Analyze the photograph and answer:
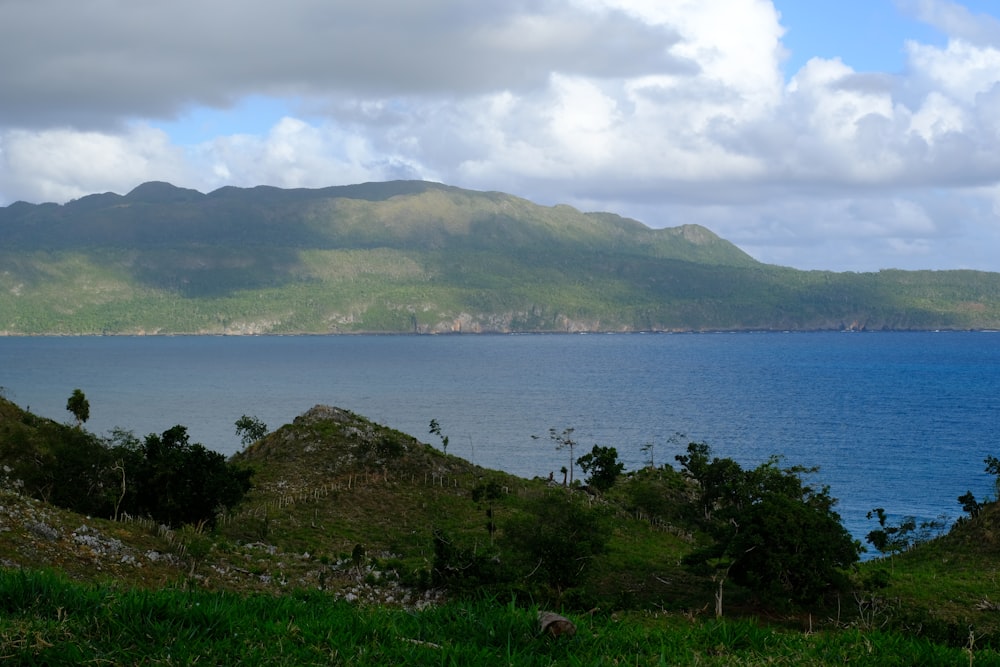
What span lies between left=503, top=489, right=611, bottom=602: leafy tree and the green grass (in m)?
28.7

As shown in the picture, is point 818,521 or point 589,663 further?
point 818,521

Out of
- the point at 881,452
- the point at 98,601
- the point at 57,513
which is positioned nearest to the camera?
the point at 98,601

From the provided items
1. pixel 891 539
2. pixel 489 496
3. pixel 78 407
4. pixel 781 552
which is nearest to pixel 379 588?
pixel 781 552

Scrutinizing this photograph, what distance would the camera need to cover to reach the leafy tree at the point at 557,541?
4000 cm

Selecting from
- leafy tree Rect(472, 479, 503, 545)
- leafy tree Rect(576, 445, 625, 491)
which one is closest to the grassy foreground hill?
leafy tree Rect(472, 479, 503, 545)

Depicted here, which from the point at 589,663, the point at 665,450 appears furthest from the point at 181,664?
the point at 665,450

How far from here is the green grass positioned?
8.37 meters

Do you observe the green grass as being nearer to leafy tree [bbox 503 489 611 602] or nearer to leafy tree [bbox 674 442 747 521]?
leafy tree [bbox 503 489 611 602]

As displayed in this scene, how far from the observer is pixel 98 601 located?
962cm

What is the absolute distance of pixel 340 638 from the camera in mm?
9195

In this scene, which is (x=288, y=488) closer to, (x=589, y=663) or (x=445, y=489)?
(x=445, y=489)

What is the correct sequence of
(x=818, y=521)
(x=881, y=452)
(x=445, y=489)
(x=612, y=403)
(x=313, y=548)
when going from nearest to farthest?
(x=818, y=521)
(x=313, y=548)
(x=445, y=489)
(x=881, y=452)
(x=612, y=403)

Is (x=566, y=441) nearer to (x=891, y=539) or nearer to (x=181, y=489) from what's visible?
(x=891, y=539)

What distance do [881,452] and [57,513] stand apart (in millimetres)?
122153
